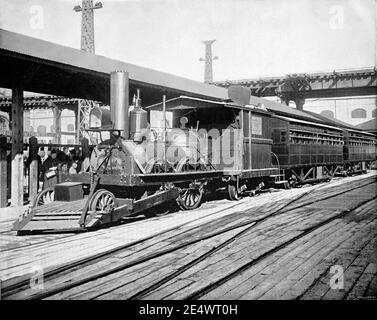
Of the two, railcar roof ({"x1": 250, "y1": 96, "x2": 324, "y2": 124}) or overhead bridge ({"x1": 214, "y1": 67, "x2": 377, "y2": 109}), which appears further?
overhead bridge ({"x1": 214, "y1": 67, "x2": 377, "y2": 109})

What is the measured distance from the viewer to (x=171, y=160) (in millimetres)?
8219

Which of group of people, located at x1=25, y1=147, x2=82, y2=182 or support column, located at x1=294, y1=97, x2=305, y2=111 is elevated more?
support column, located at x1=294, y1=97, x2=305, y2=111

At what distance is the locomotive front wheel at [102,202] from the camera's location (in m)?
6.34

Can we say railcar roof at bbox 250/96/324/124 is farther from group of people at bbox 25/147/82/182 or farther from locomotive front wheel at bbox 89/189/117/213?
locomotive front wheel at bbox 89/189/117/213

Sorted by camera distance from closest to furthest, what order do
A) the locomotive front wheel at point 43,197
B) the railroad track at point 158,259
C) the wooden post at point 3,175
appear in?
1. the railroad track at point 158,259
2. the locomotive front wheel at point 43,197
3. the wooden post at point 3,175

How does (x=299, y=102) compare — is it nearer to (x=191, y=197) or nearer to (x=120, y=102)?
(x=191, y=197)

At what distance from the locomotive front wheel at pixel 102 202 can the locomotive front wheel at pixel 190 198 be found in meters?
1.92

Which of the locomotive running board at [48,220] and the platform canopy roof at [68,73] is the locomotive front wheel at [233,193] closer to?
the platform canopy roof at [68,73]

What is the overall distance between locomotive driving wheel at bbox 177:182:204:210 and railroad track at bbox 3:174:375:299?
Result: 1.37m

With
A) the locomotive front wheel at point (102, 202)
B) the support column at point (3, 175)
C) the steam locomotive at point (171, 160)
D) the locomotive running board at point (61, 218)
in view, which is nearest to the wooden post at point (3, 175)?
the support column at point (3, 175)

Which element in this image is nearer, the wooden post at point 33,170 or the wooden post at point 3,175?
the wooden post at point 3,175

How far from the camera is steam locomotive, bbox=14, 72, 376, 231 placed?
264 inches

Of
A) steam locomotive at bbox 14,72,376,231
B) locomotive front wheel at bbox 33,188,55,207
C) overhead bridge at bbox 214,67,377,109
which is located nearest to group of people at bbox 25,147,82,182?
steam locomotive at bbox 14,72,376,231

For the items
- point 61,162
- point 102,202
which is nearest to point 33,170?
point 61,162
